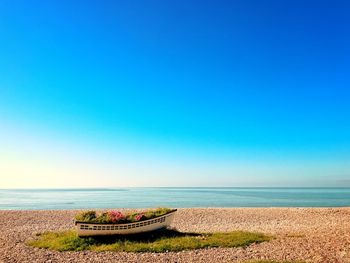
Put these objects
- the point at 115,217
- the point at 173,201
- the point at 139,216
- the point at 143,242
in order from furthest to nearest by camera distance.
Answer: the point at 173,201 → the point at 139,216 → the point at 115,217 → the point at 143,242

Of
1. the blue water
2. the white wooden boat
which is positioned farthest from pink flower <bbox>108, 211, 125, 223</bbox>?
the blue water

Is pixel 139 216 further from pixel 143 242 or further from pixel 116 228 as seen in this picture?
pixel 143 242

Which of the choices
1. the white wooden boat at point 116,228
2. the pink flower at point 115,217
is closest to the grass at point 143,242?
the white wooden boat at point 116,228

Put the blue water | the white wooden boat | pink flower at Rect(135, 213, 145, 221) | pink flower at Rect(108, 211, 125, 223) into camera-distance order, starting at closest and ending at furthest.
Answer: the white wooden boat
pink flower at Rect(108, 211, 125, 223)
pink flower at Rect(135, 213, 145, 221)
the blue water

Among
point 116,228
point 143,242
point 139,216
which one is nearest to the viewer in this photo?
point 143,242

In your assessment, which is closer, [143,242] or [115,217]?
[143,242]

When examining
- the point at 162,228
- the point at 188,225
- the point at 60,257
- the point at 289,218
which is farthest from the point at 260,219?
the point at 60,257

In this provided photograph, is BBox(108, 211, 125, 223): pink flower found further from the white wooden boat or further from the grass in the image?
the grass

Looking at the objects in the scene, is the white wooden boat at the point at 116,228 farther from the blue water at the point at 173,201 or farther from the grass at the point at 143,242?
the blue water at the point at 173,201

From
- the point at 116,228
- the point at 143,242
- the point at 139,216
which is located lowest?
the point at 143,242

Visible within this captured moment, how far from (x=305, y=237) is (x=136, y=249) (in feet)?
35.2

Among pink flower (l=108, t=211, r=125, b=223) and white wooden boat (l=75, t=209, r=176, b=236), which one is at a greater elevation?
pink flower (l=108, t=211, r=125, b=223)

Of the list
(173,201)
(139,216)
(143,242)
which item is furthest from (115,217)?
(173,201)

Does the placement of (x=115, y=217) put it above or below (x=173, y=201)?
above
